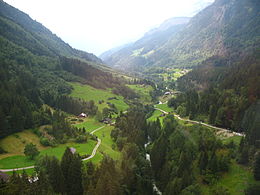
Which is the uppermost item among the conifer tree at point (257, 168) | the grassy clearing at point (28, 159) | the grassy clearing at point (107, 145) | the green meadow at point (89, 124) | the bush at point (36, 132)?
the conifer tree at point (257, 168)

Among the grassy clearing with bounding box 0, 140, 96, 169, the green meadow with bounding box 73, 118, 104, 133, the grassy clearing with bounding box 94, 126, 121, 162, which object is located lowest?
the green meadow with bounding box 73, 118, 104, 133

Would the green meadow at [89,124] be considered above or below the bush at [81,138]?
below

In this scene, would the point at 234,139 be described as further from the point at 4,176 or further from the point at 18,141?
the point at 18,141

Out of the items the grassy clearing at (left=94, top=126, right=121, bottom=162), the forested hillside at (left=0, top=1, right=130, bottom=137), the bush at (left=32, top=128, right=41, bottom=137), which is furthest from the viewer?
the bush at (left=32, top=128, right=41, bottom=137)

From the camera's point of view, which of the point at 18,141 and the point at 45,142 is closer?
Result: the point at 18,141

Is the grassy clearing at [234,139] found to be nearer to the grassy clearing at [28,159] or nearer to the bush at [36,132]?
the grassy clearing at [28,159]

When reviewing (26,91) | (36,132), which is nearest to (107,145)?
(36,132)

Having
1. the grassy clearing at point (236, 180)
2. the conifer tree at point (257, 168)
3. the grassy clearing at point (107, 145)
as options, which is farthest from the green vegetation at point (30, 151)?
the conifer tree at point (257, 168)

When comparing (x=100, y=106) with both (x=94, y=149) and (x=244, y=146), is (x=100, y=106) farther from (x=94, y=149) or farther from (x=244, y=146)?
(x=244, y=146)

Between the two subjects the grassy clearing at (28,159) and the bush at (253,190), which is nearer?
the bush at (253,190)

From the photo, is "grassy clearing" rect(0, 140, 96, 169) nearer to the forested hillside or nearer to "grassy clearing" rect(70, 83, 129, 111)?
the forested hillside

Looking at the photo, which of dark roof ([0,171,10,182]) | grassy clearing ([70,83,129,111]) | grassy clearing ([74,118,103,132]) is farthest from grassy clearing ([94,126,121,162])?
grassy clearing ([70,83,129,111])

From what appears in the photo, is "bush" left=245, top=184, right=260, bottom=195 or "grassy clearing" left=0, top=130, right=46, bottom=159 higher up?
"bush" left=245, top=184, right=260, bottom=195
